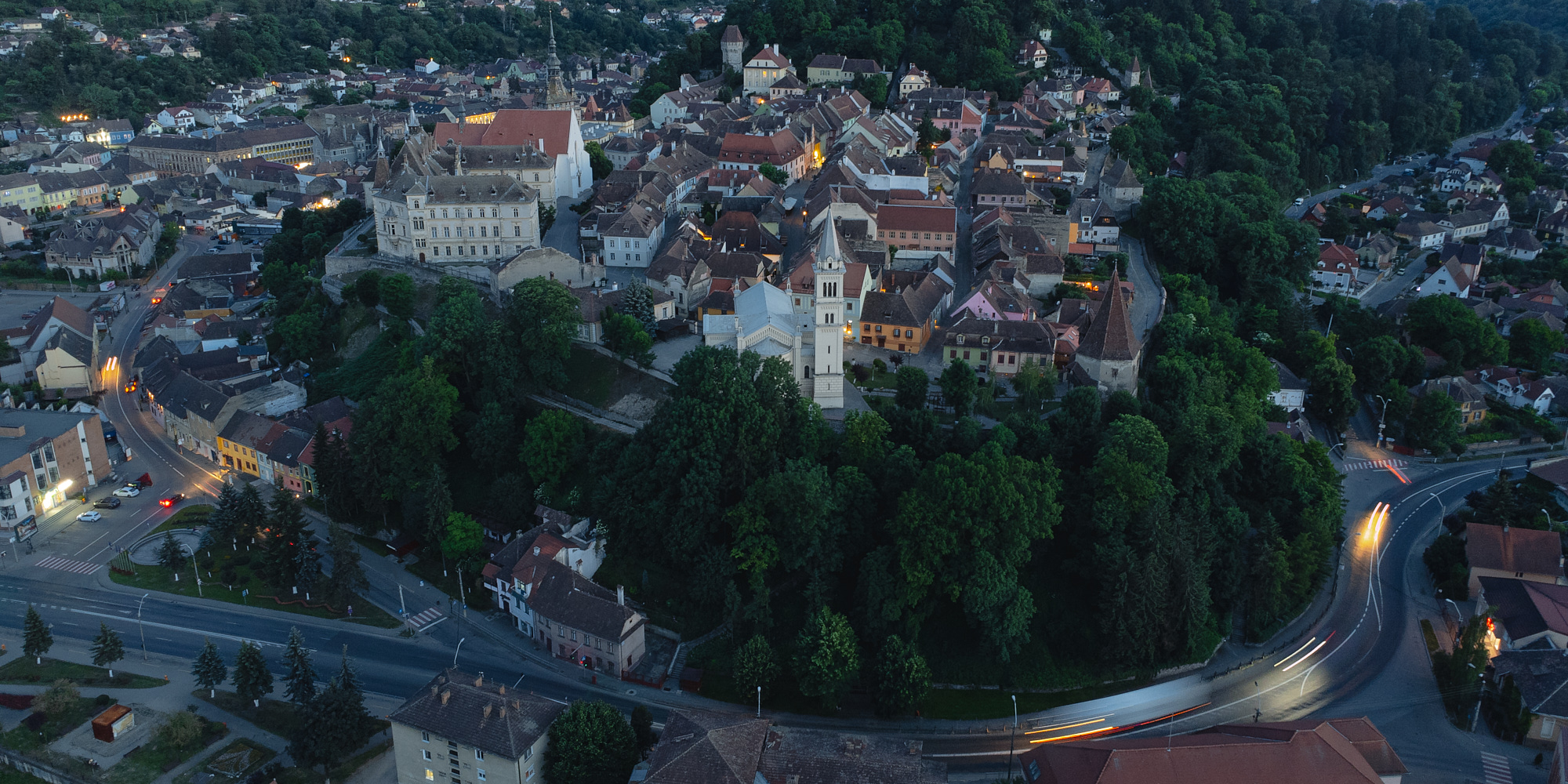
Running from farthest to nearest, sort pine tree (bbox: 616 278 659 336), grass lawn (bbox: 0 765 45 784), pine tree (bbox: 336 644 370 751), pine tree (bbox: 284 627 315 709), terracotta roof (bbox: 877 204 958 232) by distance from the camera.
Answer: terracotta roof (bbox: 877 204 958 232) < pine tree (bbox: 616 278 659 336) < pine tree (bbox: 284 627 315 709) < grass lawn (bbox: 0 765 45 784) < pine tree (bbox: 336 644 370 751)

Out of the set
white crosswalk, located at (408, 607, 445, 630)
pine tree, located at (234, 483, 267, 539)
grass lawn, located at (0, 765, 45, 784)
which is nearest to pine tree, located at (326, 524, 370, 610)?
white crosswalk, located at (408, 607, 445, 630)

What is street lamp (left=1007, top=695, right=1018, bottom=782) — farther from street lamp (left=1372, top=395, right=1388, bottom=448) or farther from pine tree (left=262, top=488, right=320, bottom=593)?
street lamp (left=1372, top=395, right=1388, bottom=448)

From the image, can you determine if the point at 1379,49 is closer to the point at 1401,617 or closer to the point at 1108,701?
the point at 1401,617

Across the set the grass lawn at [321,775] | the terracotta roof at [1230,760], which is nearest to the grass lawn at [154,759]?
the grass lawn at [321,775]

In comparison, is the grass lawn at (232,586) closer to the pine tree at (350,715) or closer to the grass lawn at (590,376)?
the pine tree at (350,715)

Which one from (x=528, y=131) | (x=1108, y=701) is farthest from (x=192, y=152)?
(x=1108, y=701)

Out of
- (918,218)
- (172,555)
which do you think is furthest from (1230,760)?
(172,555)

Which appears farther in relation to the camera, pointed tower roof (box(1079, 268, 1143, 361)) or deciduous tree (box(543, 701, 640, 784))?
pointed tower roof (box(1079, 268, 1143, 361))

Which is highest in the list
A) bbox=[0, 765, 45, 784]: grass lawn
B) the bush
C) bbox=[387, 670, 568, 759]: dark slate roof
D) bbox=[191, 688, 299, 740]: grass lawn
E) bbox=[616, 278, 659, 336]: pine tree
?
bbox=[616, 278, 659, 336]: pine tree

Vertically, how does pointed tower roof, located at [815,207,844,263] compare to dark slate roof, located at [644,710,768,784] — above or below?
above
